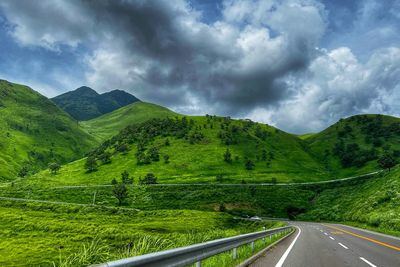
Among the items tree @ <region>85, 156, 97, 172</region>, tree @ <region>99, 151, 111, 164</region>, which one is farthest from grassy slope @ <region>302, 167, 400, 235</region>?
tree @ <region>99, 151, 111, 164</region>

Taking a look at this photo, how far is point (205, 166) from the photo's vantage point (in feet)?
491

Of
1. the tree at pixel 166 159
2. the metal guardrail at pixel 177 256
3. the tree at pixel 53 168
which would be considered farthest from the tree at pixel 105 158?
the metal guardrail at pixel 177 256

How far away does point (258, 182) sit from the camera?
407ft

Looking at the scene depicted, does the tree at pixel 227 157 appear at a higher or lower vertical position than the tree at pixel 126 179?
higher

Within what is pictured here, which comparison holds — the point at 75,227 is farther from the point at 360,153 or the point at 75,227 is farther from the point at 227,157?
the point at 360,153

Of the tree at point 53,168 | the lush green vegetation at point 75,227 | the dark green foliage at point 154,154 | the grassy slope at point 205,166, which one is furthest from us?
the tree at point 53,168

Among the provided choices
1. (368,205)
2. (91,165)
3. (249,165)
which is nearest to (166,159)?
(91,165)

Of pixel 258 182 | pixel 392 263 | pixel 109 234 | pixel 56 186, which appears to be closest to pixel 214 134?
pixel 258 182

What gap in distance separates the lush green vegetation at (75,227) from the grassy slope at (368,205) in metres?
14.6

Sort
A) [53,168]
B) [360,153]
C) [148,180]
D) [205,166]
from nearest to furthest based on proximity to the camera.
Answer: [148,180]
[205,166]
[53,168]
[360,153]

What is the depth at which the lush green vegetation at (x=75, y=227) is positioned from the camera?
54.3 meters

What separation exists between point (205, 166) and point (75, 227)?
85210mm

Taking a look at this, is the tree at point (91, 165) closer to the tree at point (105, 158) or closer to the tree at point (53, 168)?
the tree at point (105, 158)

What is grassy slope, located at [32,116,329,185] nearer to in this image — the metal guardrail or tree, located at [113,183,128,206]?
tree, located at [113,183,128,206]
